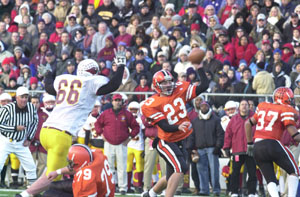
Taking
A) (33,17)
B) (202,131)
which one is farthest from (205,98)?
(33,17)

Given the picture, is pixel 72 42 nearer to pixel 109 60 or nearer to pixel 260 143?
pixel 109 60

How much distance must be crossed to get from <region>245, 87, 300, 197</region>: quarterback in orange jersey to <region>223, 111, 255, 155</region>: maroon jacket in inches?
102

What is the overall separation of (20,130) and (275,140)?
411 cm

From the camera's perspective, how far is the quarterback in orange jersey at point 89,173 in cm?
779

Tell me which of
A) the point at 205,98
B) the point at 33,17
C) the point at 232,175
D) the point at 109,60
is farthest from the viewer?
the point at 33,17

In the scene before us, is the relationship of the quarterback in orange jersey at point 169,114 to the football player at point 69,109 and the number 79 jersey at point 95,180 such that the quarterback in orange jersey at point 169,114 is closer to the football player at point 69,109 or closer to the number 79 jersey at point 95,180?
the football player at point 69,109

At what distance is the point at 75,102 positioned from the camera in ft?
30.7

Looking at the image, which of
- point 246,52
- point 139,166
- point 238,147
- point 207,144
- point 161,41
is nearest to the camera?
point 238,147

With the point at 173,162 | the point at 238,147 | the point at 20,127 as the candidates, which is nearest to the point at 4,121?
the point at 20,127

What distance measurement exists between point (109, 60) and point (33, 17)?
4004mm

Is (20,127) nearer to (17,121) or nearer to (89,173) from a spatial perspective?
(17,121)

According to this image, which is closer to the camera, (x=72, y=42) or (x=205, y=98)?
(x=205, y=98)

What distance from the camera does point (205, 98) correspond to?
13742mm

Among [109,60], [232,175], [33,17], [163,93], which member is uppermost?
[33,17]
